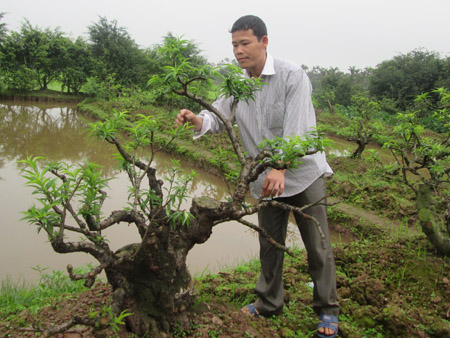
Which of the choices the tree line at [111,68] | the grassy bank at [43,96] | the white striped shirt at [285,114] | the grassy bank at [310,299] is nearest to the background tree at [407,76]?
the tree line at [111,68]

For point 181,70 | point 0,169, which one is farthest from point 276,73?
point 0,169

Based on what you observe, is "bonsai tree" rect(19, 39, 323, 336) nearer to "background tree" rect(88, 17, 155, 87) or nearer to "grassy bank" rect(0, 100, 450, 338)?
"grassy bank" rect(0, 100, 450, 338)

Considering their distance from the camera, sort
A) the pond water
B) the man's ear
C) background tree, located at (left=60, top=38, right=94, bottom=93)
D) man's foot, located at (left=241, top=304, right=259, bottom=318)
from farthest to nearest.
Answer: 1. background tree, located at (left=60, top=38, right=94, bottom=93)
2. the pond water
3. man's foot, located at (left=241, top=304, right=259, bottom=318)
4. the man's ear

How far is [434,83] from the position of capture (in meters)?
16.7

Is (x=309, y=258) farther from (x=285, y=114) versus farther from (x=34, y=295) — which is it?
(x=34, y=295)

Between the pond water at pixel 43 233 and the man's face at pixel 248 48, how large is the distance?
1.17 meters

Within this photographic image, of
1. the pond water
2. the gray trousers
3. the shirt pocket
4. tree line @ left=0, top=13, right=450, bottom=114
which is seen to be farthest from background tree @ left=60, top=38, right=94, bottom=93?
the gray trousers

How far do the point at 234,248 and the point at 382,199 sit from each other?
2872mm

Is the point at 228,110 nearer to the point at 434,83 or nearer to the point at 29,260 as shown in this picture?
the point at 29,260

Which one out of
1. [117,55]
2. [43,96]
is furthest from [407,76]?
[43,96]

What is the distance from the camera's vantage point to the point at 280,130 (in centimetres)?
224

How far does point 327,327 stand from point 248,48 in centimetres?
192

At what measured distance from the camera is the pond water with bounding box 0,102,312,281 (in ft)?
11.7

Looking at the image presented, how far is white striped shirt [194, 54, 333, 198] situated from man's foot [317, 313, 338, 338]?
0.89 meters
